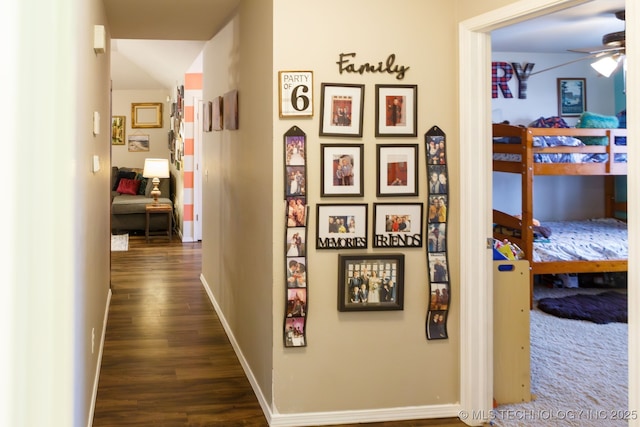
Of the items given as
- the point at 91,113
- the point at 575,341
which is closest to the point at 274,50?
the point at 91,113

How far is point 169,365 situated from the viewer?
4.12 meters

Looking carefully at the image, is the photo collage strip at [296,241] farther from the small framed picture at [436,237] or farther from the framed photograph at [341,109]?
the small framed picture at [436,237]

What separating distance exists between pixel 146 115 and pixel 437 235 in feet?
32.0

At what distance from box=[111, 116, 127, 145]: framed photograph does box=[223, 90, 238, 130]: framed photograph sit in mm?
7830

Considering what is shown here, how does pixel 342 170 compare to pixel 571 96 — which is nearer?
pixel 342 170

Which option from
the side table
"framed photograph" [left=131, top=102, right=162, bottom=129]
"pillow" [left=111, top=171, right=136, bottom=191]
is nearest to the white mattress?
the side table

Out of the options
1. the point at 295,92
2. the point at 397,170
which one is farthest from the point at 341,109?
the point at 397,170

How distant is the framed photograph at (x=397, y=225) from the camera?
126 inches

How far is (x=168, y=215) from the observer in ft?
32.4

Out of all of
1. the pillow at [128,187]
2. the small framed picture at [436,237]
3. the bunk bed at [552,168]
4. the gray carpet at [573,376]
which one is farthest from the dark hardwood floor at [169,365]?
the pillow at [128,187]

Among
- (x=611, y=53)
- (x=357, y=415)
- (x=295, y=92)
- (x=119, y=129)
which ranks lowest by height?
(x=357, y=415)

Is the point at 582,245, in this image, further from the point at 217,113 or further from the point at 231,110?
the point at 231,110

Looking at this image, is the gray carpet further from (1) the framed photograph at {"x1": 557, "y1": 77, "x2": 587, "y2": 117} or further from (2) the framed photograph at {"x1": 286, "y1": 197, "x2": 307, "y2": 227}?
(1) the framed photograph at {"x1": 557, "y1": 77, "x2": 587, "y2": 117}

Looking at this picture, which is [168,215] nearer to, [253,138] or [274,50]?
[253,138]
